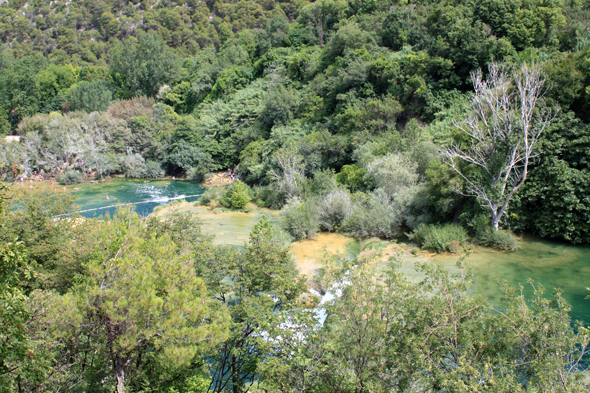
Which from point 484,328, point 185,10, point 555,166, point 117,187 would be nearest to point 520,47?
point 555,166

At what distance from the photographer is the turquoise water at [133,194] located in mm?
33731

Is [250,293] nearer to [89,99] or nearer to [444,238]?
[444,238]

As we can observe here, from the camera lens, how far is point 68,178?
43281 millimetres

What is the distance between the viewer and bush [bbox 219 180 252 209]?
31.7 m

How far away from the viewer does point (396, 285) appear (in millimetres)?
7898

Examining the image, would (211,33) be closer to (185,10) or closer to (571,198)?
(185,10)

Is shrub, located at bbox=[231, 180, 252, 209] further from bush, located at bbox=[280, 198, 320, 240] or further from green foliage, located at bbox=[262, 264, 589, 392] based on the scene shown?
green foliage, located at bbox=[262, 264, 589, 392]

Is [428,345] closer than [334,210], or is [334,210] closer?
[428,345]

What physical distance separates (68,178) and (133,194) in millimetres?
9987

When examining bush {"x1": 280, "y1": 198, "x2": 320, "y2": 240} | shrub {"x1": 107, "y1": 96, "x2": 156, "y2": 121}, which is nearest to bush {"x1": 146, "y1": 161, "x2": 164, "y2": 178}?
shrub {"x1": 107, "y1": 96, "x2": 156, "y2": 121}

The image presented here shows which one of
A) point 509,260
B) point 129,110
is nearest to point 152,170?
point 129,110

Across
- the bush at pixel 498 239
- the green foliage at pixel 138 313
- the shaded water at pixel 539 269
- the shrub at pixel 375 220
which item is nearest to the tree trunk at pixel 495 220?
the bush at pixel 498 239

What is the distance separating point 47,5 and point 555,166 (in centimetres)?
16261

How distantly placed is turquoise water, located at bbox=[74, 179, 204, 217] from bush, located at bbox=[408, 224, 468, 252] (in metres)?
21.9
